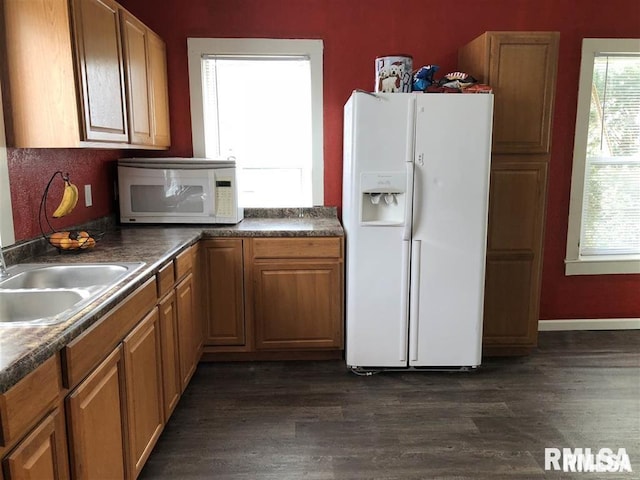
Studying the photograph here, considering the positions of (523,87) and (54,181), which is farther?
(523,87)

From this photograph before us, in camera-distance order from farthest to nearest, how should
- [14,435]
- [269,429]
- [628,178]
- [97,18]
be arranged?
[628,178] → [269,429] → [97,18] → [14,435]

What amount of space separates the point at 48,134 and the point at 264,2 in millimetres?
1842

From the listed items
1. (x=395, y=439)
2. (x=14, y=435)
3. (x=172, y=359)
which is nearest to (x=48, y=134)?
(x=172, y=359)

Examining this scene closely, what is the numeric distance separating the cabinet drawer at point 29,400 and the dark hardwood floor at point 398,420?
1.00 metres

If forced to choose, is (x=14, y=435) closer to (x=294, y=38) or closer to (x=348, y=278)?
(x=348, y=278)

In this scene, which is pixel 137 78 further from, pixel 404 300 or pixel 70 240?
pixel 404 300

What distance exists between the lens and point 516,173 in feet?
9.93

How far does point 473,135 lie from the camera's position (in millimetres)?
2732

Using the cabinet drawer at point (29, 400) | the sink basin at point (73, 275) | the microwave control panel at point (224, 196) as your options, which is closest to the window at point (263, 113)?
the microwave control panel at point (224, 196)

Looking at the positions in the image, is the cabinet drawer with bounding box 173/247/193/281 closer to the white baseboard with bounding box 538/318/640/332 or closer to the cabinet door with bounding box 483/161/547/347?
the cabinet door with bounding box 483/161/547/347

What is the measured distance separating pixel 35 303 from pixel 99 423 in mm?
552

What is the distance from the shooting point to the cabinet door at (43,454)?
3.52ft

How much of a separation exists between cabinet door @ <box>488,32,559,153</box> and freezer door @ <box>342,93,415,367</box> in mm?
652

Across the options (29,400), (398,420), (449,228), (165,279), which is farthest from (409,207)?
(29,400)
